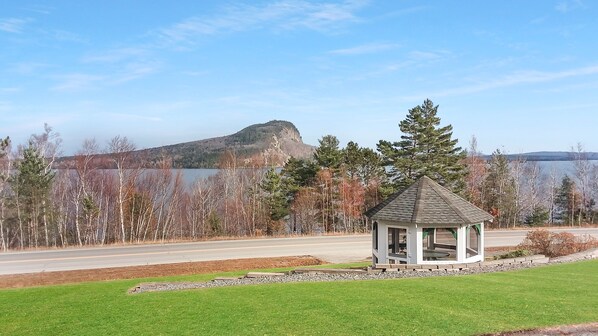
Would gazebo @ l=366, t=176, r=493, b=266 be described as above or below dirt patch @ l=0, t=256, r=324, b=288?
above

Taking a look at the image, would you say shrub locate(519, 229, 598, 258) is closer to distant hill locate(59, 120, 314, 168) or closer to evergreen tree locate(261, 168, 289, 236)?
evergreen tree locate(261, 168, 289, 236)

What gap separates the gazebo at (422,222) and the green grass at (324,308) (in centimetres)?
355

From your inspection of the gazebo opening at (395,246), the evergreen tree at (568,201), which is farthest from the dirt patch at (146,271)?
the evergreen tree at (568,201)

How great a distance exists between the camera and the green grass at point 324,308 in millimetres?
8289

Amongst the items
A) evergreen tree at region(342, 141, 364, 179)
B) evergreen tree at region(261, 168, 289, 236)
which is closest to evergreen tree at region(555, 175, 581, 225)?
evergreen tree at region(342, 141, 364, 179)

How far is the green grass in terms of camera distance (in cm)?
829

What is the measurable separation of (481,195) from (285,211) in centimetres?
2061

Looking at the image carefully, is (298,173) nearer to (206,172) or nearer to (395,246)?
(395,246)

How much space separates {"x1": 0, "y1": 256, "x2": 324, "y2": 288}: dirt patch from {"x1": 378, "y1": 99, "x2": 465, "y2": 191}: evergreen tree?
17535 millimetres

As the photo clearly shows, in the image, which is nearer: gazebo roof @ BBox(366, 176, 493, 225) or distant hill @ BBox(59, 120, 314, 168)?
gazebo roof @ BBox(366, 176, 493, 225)

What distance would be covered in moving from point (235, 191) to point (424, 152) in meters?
18.9

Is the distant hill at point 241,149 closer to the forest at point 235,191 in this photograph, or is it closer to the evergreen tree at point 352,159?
the forest at point 235,191

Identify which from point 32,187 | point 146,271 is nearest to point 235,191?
point 32,187

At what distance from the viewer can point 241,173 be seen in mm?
48438
